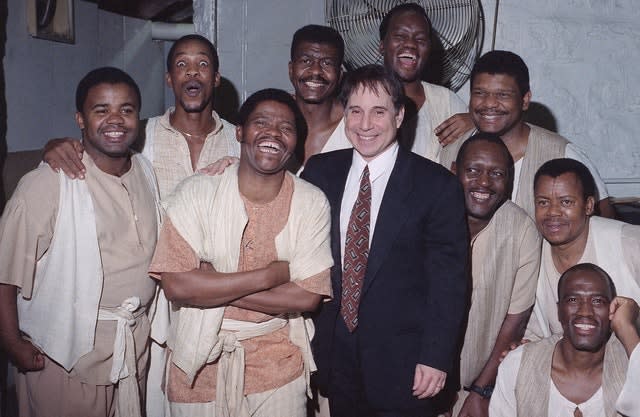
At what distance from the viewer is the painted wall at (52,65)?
14.6ft

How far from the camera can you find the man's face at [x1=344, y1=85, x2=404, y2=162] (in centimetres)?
240

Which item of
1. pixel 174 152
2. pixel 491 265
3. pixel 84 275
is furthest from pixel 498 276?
pixel 84 275

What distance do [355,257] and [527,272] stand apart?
0.90 meters

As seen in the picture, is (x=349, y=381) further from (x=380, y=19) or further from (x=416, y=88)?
(x=380, y=19)

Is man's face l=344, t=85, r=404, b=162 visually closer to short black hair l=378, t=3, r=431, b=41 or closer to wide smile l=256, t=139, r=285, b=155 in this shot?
wide smile l=256, t=139, r=285, b=155

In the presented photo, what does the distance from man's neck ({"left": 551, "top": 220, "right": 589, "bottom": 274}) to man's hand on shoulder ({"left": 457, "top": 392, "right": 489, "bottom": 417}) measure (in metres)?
0.69

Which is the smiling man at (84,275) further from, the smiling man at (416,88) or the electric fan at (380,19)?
the electric fan at (380,19)

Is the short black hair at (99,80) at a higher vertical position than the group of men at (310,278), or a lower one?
higher

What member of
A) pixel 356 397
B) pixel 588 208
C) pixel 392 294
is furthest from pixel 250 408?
pixel 588 208

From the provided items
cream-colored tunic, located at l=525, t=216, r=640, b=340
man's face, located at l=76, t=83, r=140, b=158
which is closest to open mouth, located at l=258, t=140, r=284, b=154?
man's face, located at l=76, t=83, r=140, b=158

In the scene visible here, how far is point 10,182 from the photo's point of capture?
375 cm

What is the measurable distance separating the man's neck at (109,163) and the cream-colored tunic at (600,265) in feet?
6.48

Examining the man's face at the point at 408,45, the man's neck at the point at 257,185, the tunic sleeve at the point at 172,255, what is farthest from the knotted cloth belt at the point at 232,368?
the man's face at the point at 408,45

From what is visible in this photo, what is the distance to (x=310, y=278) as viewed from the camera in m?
2.29
